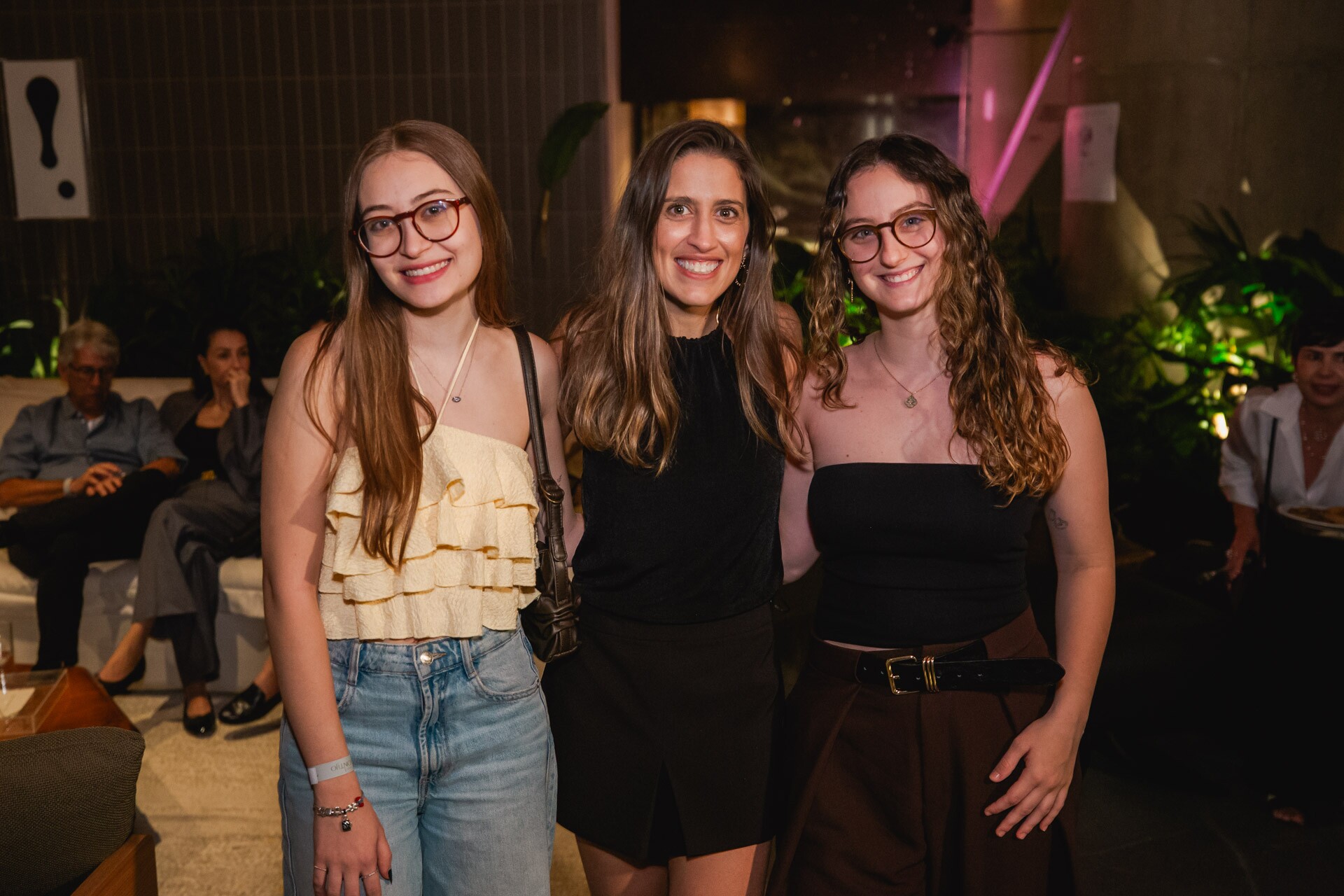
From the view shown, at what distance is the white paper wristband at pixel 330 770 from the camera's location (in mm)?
1386

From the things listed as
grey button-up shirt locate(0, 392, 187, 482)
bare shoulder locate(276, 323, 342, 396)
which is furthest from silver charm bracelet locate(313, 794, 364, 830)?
grey button-up shirt locate(0, 392, 187, 482)

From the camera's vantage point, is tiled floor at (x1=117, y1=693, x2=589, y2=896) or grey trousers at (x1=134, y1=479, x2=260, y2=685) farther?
grey trousers at (x1=134, y1=479, x2=260, y2=685)

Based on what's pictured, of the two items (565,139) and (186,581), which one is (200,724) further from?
(565,139)

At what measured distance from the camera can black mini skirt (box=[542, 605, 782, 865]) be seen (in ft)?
5.49

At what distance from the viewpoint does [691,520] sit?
1.68 meters

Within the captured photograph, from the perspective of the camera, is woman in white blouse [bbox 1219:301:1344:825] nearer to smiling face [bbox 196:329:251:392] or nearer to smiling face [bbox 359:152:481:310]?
smiling face [bbox 359:152:481:310]

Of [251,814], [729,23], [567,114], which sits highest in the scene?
[729,23]

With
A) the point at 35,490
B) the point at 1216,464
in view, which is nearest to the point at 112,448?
the point at 35,490

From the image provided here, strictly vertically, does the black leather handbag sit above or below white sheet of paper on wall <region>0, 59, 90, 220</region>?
below

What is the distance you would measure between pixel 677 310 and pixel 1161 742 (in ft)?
8.56

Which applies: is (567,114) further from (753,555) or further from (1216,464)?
(753,555)

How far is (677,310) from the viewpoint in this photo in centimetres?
181


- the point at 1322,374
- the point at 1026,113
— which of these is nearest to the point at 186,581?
the point at 1322,374

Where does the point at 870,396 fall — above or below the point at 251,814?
above
